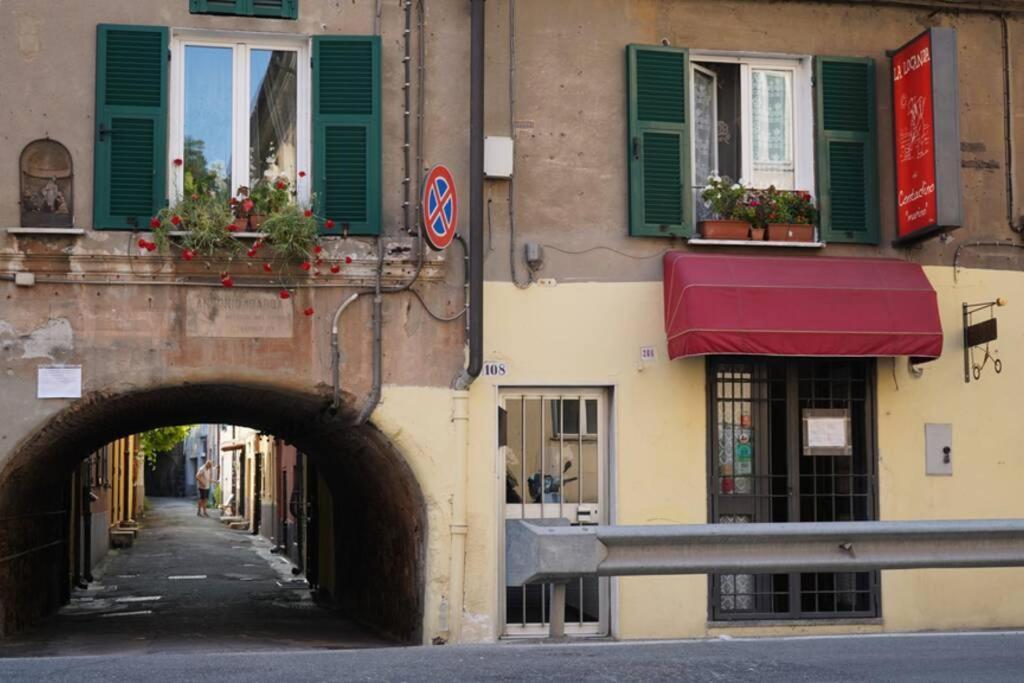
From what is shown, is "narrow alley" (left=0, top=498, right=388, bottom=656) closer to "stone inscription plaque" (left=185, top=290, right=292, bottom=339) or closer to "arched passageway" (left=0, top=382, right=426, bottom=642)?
"arched passageway" (left=0, top=382, right=426, bottom=642)

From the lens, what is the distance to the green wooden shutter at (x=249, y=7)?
12.7 meters

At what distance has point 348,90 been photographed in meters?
12.9

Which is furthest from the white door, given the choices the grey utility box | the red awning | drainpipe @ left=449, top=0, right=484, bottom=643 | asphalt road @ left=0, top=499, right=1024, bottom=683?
the grey utility box

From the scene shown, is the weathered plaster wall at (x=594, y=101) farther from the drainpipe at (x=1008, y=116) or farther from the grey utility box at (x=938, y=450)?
the grey utility box at (x=938, y=450)

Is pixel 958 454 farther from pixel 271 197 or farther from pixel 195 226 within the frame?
pixel 195 226

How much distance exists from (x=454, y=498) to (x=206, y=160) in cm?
370

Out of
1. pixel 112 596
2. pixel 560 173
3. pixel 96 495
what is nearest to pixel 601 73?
pixel 560 173

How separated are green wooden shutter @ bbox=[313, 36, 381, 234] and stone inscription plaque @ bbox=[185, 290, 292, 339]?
906 mm

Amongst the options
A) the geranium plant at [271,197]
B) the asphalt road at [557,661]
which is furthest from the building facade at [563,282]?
the asphalt road at [557,661]

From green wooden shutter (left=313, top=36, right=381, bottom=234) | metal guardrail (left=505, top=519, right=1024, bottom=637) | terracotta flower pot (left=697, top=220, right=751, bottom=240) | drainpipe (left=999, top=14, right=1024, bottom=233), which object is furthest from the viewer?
drainpipe (left=999, top=14, right=1024, bottom=233)

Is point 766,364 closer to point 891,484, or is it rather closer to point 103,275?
point 891,484

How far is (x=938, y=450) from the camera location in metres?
13.8

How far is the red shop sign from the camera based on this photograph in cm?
1288

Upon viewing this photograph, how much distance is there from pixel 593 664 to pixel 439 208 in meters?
5.30
